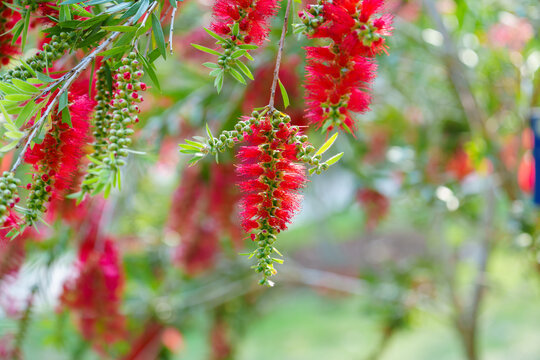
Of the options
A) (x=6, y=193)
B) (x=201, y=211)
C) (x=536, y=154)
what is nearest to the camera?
(x=6, y=193)

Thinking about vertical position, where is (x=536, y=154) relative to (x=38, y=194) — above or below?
above

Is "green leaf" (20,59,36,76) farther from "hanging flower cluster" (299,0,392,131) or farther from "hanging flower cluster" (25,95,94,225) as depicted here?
"hanging flower cluster" (299,0,392,131)

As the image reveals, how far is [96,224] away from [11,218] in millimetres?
659

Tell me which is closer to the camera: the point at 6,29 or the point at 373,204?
the point at 6,29

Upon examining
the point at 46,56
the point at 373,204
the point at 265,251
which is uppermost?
the point at 373,204

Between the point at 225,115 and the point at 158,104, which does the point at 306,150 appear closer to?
the point at 225,115

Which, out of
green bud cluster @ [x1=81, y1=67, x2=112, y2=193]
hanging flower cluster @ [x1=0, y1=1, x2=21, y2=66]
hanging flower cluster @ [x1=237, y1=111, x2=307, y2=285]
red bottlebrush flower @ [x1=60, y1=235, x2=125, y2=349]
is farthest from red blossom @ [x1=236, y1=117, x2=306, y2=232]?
red bottlebrush flower @ [x1=60, y1=235, x2=125, y2=349]

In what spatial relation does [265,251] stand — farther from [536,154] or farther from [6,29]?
[536,154]

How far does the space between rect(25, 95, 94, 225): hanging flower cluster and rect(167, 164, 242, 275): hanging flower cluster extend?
1.87 feet

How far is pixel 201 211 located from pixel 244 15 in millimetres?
785

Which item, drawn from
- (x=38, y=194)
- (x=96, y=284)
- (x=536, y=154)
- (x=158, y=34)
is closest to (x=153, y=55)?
(x=158, y=34)

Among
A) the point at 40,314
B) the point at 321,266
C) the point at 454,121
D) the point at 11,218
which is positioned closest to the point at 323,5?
the point at 11,218

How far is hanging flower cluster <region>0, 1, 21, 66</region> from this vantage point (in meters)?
0.40

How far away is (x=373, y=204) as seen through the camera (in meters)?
0.95
